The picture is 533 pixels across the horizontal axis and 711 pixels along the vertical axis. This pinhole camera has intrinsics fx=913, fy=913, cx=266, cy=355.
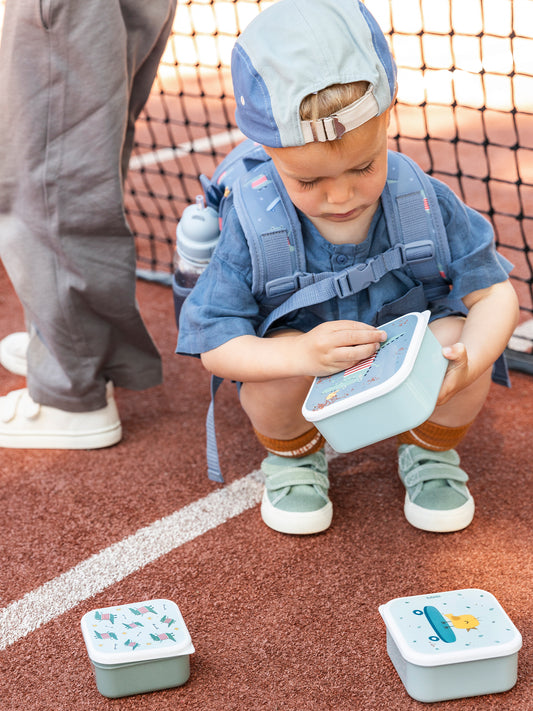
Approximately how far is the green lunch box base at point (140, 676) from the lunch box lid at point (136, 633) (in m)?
0.02

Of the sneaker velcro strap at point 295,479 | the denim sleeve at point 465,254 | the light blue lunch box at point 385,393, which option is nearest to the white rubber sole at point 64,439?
the sneaker velcro strap at point 295,479

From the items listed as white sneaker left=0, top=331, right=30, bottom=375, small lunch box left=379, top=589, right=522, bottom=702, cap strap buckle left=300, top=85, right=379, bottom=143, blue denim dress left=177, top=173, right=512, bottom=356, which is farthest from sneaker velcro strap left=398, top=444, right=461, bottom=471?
white sneaker left=0, top=331, right=30, bottom=375

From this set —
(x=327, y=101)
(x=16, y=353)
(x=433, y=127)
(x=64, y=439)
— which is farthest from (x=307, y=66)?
(x=433, y=127)

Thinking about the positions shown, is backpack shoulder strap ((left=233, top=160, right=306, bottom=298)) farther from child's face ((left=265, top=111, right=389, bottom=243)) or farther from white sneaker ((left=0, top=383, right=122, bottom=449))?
white sneaker ((left=0, top=383, right=122, bottom=449))

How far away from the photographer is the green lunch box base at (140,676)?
3.49 ft

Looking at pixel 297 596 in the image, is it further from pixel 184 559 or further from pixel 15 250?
pixel 15 250

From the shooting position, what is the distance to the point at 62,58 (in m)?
1.40

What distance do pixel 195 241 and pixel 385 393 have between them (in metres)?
0.47

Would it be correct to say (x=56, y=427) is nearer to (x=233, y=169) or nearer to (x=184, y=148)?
(x=233, y=169)

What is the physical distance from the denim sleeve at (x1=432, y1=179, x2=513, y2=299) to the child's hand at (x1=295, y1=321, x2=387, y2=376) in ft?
0.56

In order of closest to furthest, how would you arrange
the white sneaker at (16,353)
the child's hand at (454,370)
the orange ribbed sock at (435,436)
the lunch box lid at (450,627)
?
the lunch box lid at (450,627) < the child's hand at (454,370) < the orange ribbed sock at (435,436) < the white sneaker at (16,353)

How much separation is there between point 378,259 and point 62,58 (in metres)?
0.59

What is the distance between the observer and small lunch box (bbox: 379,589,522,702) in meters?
1.02

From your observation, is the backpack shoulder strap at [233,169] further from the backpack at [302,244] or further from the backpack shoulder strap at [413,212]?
the backpack shoulder strap at [413,212]
